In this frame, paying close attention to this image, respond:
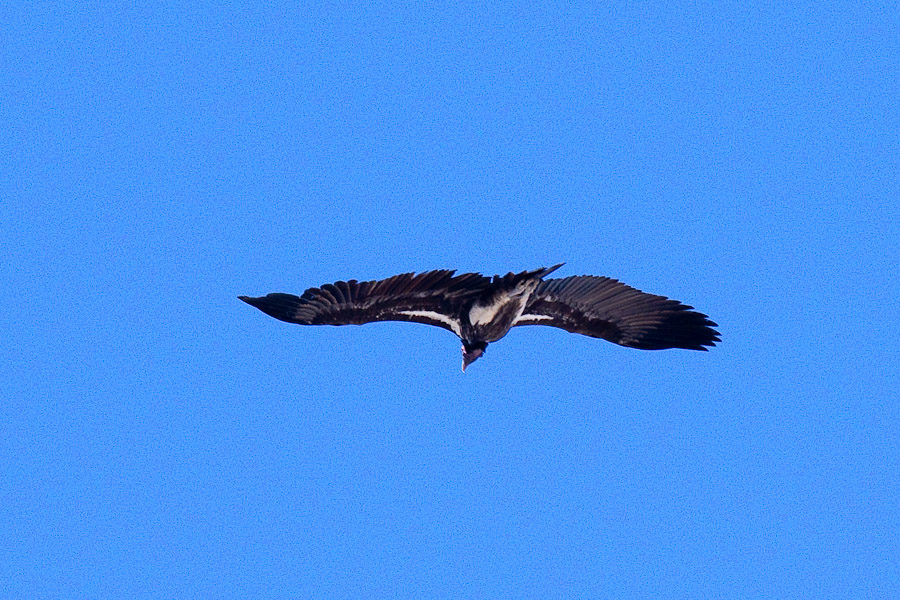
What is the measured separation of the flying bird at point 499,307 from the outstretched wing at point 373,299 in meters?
0.01

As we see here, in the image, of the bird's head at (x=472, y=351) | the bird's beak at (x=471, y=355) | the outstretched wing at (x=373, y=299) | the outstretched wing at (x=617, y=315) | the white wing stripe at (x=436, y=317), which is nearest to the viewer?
the outstretched wing at (x=373, y=299)

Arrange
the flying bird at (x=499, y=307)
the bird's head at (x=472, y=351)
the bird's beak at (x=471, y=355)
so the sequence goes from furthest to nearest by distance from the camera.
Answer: the bird's beak at (x=471, y=355)
the bird's head at (x=472, y=351)
the flying bird at (x=499, y=307)

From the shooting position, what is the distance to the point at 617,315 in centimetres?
2080

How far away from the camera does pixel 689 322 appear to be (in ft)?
67.5

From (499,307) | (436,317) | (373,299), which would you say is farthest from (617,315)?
(373,299)

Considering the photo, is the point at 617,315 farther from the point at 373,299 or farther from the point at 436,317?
the point at 373,299

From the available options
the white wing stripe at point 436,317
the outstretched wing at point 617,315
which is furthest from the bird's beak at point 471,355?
the outstretched wing at point 617,315

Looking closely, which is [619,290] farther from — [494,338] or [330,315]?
[330,315]

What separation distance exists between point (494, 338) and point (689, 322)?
10.5ft

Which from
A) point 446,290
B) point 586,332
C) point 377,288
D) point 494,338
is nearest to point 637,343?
point 586,332

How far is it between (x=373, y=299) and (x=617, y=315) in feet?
15.3

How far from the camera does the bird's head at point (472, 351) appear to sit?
2002cm

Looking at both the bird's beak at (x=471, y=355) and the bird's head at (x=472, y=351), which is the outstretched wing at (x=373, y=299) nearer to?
the bird's head at (x=472, y=351)

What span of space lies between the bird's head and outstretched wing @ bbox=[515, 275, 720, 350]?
0.75 m
